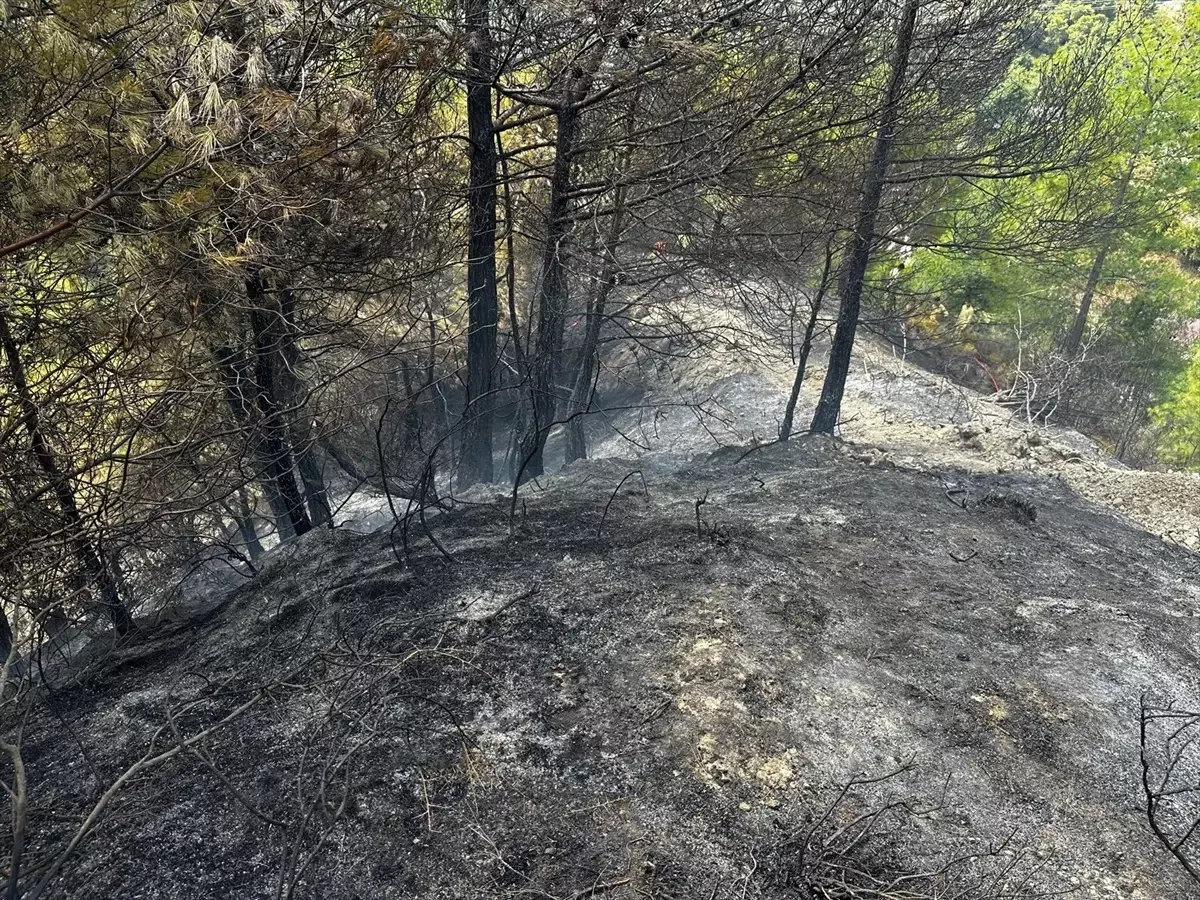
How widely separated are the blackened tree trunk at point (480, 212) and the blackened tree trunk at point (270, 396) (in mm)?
1836

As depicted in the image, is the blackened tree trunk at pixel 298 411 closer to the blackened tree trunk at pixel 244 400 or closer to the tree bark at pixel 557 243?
the blackened tree trunk at pixel 244 400

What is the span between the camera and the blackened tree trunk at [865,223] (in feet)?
28.7

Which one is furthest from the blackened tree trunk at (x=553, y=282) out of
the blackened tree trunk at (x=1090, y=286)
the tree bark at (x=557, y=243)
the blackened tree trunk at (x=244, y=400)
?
the blackened tree trunk at (x=1090, y=286)

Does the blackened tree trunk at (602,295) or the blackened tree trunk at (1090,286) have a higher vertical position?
the blackened tree trunk at (602,295)

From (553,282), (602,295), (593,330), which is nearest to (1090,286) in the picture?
(593,330)

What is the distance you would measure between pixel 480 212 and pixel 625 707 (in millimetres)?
6170

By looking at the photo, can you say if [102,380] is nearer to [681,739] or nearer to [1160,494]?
[681,739]

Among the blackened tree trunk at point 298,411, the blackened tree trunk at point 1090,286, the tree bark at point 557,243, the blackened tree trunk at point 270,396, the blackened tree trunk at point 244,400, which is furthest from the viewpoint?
the blackened tree trunk at point 1090,286

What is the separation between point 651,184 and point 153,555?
21.3 feet

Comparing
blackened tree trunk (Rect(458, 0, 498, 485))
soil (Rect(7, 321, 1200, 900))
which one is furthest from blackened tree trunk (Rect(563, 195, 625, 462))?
soil (Rect(7, 321, 1200, 900))

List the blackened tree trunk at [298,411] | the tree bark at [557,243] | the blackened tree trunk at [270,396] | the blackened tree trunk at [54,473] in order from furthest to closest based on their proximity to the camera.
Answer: the tree bark at [557,243] → the blackened tree trunk at [298,411] → the blackened tree trunk at [270,396] → the blackened tree trunk at [54,473]

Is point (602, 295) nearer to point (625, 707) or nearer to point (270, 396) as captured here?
point (270, 396)

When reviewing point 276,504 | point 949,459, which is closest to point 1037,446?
point 949,459

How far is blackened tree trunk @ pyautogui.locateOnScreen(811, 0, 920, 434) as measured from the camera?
8750 millimetres
